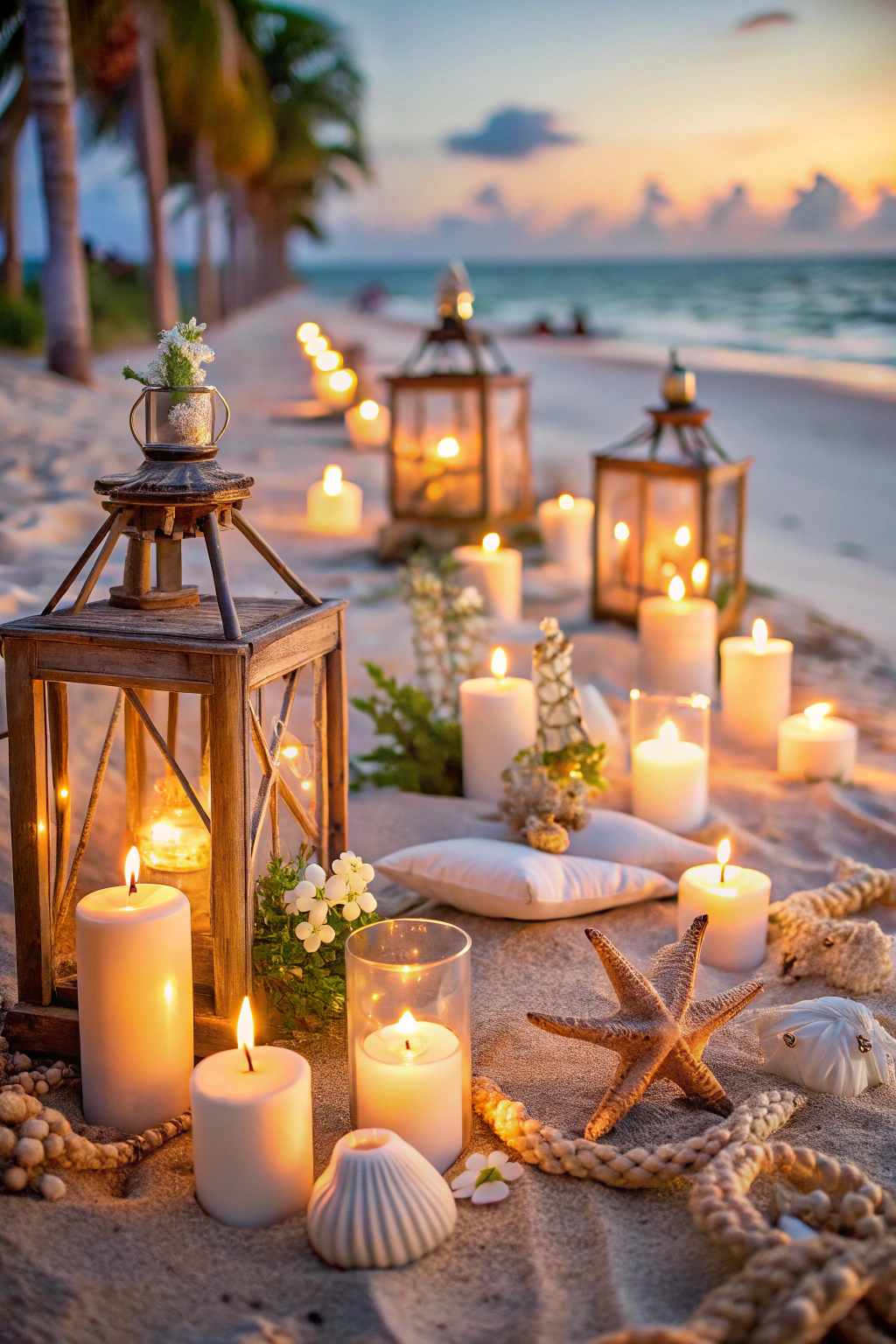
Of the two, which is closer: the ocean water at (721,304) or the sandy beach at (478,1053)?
the sandy beach at (478,1053)

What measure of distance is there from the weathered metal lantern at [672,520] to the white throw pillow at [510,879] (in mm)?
2384

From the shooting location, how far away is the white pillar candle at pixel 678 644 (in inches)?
189

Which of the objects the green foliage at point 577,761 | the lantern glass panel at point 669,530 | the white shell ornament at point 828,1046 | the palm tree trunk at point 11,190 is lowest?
the white shell ornament at point 828,1046

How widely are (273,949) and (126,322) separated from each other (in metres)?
22.0

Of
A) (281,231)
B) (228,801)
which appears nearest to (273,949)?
(228,801)

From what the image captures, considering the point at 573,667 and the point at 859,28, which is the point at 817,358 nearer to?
the point at 859,28

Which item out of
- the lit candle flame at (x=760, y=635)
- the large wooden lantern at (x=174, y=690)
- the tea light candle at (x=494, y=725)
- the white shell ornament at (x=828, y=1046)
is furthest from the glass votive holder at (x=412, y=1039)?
the lit candle flame at (x=760, y=635)

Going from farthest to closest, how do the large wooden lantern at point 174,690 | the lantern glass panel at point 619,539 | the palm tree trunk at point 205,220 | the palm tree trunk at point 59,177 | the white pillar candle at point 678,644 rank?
the palm tree trunk at point 205,220, the palm tree trunk at point 59,177, the lantern glass panel at point 619,539, the white pillar candle at point 678,644, the large wooden lantern at point 174,690

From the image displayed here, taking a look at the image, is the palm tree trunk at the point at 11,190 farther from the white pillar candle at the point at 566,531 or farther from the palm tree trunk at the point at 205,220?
the white pillar candle at the point at 566,531

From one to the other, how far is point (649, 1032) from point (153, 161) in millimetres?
16716

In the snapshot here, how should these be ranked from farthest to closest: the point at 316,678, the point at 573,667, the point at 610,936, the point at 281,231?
the point at 281,231 < the point at 573,667 < the point at 610,936 < the point at 316,678

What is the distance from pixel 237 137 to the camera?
22.3 meters

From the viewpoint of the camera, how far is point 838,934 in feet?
9.25

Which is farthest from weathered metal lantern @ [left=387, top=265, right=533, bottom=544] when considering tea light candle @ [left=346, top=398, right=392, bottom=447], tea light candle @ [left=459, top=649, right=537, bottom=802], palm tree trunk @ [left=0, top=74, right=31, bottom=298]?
palm tree trunk @ [left=0, top=74, right=31, bottom=298]
